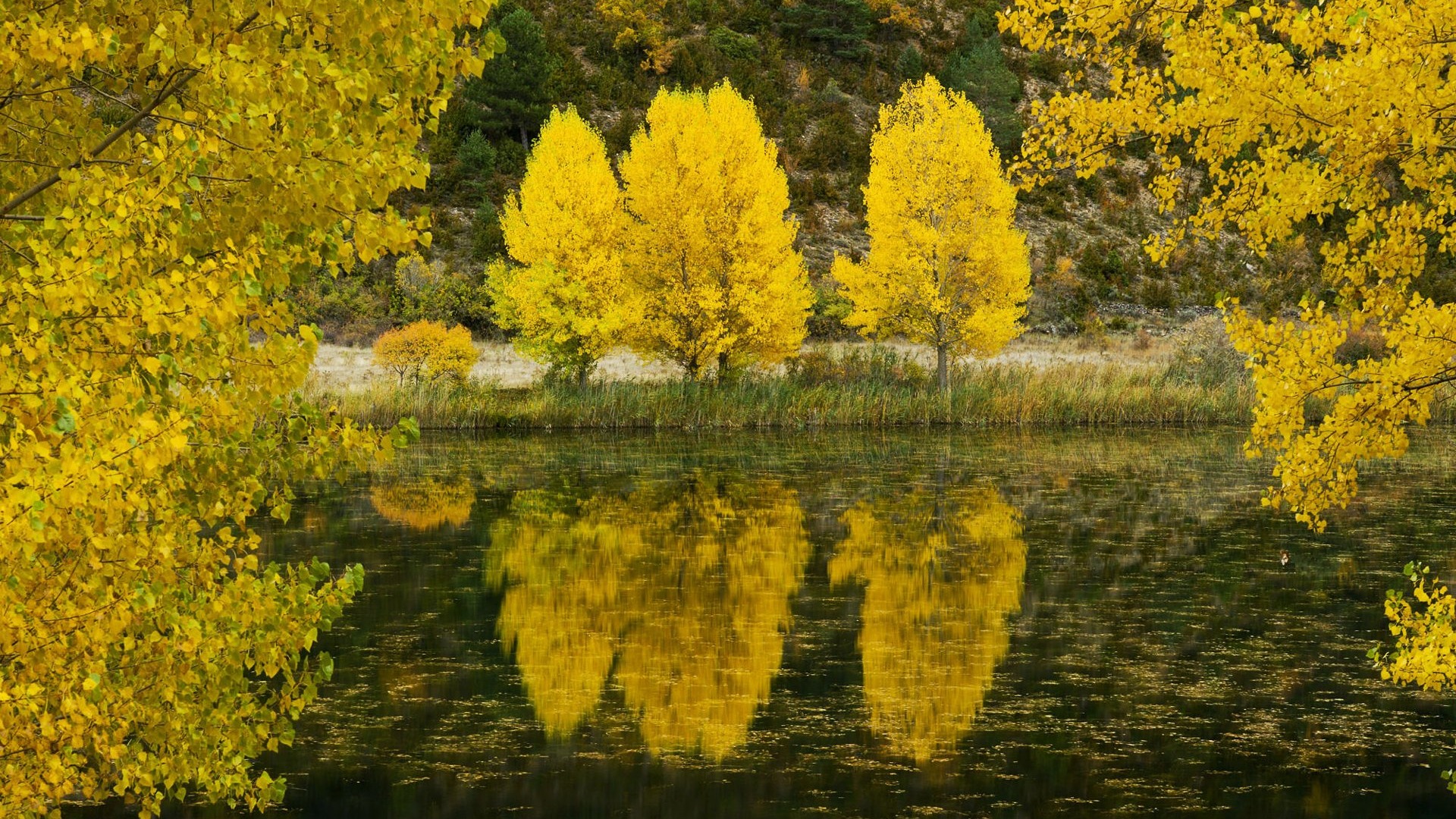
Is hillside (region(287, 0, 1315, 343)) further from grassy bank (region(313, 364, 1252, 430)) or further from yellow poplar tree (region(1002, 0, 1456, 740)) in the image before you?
yellow poplar tree (region(1002, 0, 1456, 740))

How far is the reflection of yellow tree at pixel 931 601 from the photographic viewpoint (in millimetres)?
11688

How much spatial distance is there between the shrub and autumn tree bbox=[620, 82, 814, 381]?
1106 cm

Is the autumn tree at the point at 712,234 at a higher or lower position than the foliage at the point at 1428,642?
higher

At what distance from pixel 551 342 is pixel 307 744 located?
27071mm

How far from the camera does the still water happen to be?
991cm

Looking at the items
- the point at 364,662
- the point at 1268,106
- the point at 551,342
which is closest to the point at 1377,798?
the point at 1268,106

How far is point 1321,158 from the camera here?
8.55m

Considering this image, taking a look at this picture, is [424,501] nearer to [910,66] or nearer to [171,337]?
[171,337]

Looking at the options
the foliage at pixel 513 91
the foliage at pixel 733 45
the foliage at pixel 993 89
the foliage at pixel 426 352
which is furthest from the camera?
the foliage at pixel 733 45

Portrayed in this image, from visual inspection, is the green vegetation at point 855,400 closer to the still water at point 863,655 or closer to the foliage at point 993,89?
the still water at point 863,655

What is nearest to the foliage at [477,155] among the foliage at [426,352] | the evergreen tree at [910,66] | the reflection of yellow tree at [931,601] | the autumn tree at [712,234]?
the autumn tree at [712,234]

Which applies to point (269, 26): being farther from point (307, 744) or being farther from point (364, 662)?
point (364, 662)

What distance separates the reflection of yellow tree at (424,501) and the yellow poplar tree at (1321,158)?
14.4 meters

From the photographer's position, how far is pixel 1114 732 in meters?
11.0
